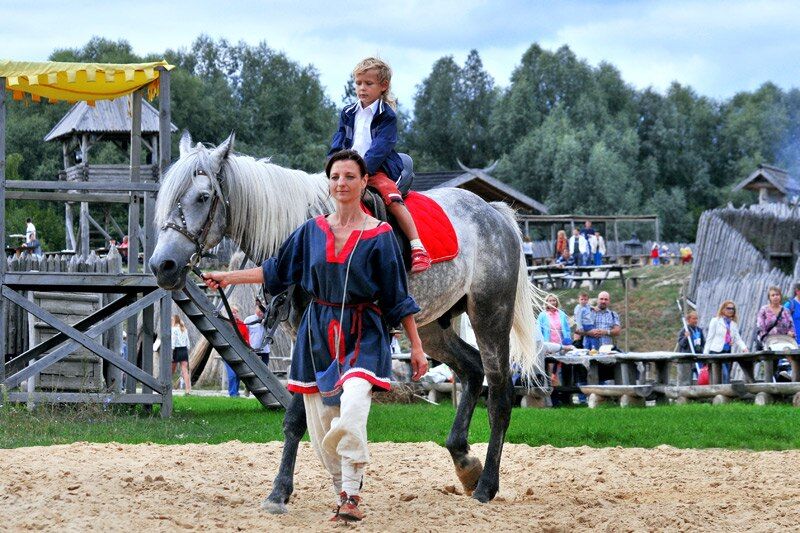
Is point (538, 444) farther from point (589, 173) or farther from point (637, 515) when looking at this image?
point (589, 173)

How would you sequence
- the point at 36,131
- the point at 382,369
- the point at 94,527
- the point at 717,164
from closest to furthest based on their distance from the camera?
the point at 94,527
the point at 382,369
the point at 36,131
the point at 717,164

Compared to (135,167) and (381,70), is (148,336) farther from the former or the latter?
(381,70)

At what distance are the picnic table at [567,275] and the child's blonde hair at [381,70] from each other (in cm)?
2628

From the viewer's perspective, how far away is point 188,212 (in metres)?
6.64

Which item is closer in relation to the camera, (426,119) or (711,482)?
(711,482)

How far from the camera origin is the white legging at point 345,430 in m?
5.60

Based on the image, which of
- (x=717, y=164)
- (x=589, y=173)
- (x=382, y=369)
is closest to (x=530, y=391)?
(x=382, y=369)

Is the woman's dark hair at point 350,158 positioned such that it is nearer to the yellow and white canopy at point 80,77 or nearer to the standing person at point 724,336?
the yellow and white canopy at point 80,77

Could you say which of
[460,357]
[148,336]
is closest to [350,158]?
[460,357]

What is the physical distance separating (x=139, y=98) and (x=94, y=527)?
8.80 meters

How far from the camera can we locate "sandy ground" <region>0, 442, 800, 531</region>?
592 centimetres

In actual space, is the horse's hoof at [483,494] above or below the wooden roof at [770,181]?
below

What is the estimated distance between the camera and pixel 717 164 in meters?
70.9

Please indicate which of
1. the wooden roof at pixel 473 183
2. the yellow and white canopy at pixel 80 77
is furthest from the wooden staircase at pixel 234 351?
the wooden roof at pixel 473 183
